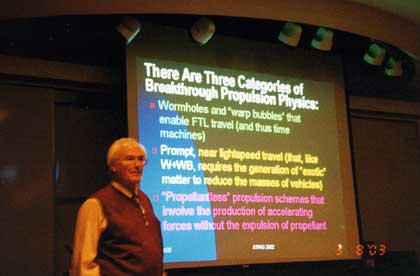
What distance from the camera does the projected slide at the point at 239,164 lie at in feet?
15.4

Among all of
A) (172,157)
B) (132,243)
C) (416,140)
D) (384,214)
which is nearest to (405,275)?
(384,214)

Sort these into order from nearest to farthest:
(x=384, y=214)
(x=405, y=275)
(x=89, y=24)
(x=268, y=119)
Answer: (x=89, y=24), (x=268, y=119), (x=405, y=275), (x=384, y=214)

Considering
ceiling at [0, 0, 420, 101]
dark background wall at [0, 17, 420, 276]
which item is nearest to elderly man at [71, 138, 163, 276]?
ceiling at [0, 0, 420, 101]

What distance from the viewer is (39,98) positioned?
16.2ft

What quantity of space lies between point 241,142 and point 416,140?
236 cm

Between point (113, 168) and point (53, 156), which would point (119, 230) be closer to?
point (113, 168)

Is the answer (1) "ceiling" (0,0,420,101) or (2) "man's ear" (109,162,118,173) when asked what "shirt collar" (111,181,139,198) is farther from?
(1) "ceiling" (0,0,420,101)

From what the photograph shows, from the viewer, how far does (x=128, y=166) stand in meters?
2.59

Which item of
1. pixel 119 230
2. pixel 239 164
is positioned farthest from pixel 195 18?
pixel 119 230

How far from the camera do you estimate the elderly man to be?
8.23ft

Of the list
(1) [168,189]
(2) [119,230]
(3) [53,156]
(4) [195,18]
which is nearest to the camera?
(2) [119,230]

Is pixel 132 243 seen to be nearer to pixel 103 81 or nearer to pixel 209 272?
pixel 209 272

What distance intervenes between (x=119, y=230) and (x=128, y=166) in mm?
225

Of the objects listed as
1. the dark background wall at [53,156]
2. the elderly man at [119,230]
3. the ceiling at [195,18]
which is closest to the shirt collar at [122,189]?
the elderly man at [119,230]
